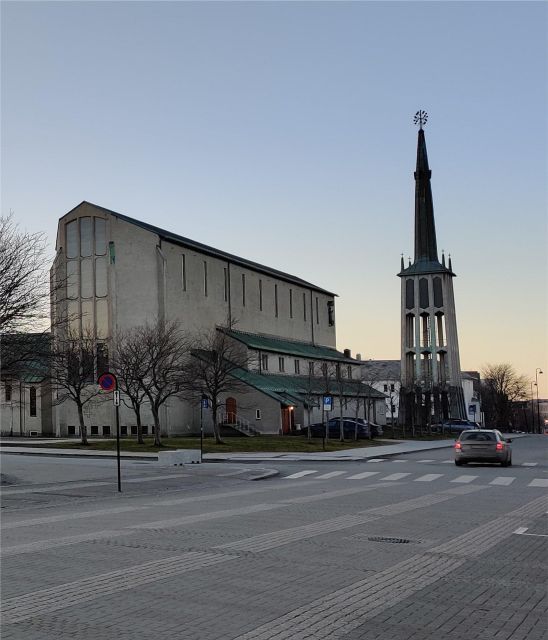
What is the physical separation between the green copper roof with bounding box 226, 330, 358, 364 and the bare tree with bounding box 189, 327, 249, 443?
1.45 meters

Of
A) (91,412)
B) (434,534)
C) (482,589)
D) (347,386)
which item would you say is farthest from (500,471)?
(347,386)

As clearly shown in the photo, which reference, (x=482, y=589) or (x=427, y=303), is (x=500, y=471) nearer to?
(x=482, y=589)

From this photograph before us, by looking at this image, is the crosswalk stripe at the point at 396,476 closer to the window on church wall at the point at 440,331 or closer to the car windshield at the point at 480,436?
the car windshield at the point at 480,436

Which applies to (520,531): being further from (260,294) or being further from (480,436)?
(260,294)

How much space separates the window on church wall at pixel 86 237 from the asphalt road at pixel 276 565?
158 ft

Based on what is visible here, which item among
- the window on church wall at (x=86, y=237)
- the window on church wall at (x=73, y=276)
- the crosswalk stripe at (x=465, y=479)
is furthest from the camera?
the window on church wall at (x=86, y=237)

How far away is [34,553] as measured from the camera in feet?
35.1

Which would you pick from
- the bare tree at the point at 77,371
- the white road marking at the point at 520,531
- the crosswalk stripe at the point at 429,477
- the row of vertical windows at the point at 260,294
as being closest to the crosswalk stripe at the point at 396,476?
the crosswalk stripe at the point at 429,477

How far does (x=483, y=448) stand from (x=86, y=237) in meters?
45.2

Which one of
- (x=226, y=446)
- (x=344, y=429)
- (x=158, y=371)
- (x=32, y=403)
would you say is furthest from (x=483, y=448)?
(x=32, y=403)

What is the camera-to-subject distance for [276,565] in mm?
9797

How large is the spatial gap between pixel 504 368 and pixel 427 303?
4990 centimetres

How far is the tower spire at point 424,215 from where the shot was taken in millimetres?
107938

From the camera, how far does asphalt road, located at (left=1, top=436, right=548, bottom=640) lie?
7020mm
